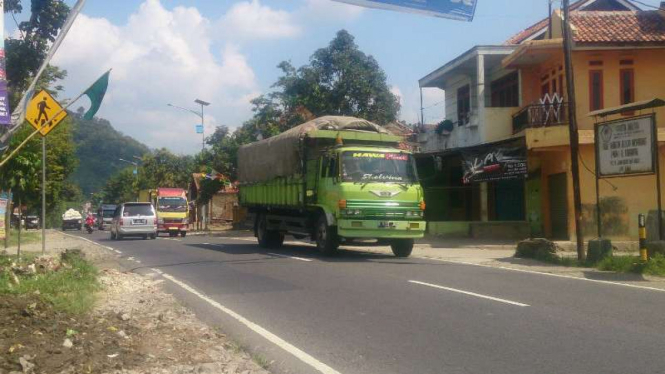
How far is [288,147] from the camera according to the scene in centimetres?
1922

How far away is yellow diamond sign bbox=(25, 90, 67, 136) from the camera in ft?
42.1

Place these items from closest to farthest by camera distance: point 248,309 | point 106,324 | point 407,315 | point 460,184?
1. point 106,324
2. point 407,315
3. point 248,309
4. point 460,184

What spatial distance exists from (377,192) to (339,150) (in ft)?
4.76

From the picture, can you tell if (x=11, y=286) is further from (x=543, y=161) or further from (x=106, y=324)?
(x=543, y=161)

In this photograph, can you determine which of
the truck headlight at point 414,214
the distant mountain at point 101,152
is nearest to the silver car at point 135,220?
the truck headlight at point 414,214

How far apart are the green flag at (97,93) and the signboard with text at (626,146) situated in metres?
11.3

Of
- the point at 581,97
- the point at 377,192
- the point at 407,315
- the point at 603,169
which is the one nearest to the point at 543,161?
the point at 581,97

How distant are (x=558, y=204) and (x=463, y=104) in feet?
25.5

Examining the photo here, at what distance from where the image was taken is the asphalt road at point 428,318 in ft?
22.1

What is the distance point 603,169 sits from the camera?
54.2 feet

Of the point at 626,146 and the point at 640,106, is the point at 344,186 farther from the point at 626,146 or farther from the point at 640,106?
the point at 640,106

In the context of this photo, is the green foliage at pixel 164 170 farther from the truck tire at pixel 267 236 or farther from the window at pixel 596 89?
the window at pixel 596 89

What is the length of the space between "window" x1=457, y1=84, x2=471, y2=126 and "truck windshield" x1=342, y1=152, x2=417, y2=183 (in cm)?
1195

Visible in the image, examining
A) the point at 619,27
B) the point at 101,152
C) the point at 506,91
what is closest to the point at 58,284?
the point at 619,27
